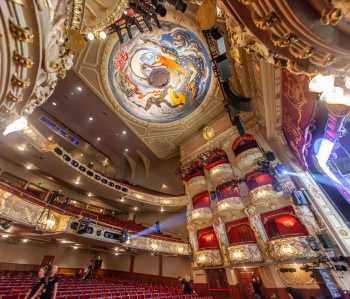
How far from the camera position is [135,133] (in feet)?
49.5

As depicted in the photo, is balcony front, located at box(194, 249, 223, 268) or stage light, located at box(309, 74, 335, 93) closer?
stage light, located at box(309, 74, 335, 93)

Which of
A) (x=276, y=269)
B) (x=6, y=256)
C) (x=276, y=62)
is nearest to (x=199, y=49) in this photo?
(x=276, y=62)

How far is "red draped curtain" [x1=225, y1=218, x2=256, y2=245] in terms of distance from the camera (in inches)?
371

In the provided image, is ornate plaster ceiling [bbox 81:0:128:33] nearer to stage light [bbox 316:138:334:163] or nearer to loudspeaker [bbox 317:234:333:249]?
stage light [bbox 316:138:334:163]

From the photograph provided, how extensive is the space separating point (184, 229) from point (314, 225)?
910 centimetres

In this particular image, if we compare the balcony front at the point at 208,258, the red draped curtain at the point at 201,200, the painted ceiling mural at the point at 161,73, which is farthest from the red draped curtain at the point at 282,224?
the painted ceiling mural at the point at 161,73

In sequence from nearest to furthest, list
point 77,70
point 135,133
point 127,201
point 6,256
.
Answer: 1. point 6,256
2. point 77,70
3. point 127,201
4. point 135,133

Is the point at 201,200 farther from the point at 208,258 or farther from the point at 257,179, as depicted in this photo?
the point at 257,179

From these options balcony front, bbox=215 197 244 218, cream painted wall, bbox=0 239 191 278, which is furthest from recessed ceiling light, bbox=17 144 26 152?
balcony front, bbox=215 197 244 218

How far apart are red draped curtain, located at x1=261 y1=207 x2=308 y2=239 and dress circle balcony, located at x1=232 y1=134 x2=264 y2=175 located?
2884 mm

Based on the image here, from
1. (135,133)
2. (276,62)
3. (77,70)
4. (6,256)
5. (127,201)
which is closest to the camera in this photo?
(276,62)

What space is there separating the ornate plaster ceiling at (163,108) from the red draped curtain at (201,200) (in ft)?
19.1

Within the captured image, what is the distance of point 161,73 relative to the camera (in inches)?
521

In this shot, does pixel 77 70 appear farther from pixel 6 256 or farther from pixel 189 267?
pixel 189 267
